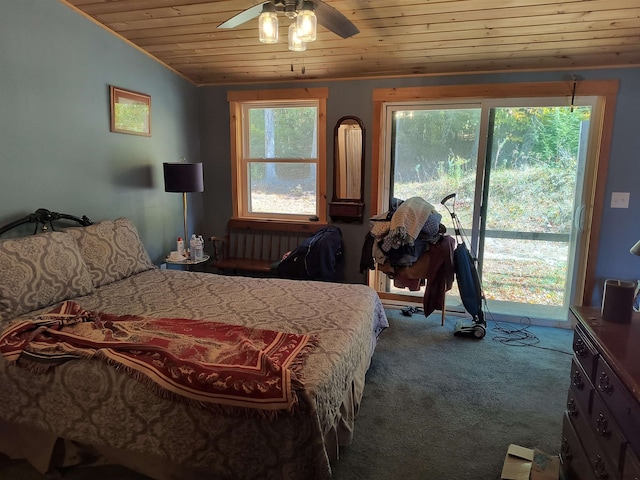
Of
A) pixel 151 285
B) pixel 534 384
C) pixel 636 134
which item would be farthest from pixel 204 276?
pixel 636 134

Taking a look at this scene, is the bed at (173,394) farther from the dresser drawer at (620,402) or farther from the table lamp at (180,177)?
the table lamp at (180,177)

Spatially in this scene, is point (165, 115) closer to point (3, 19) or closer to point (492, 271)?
point (3, 19)

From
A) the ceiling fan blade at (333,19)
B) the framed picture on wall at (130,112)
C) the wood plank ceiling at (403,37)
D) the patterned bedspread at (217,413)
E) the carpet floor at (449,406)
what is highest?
the wood plank ceiling at (403,37)

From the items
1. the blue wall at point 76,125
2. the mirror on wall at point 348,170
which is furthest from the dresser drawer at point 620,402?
the blue wall at point 76,125

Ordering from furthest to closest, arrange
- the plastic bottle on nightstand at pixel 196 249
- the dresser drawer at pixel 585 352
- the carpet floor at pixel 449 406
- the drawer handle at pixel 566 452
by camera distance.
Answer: the plastic bottle on nightstand at pixel 196 249
the carpet floor at pixel 449 406
the drawer handle at pixel 566 452
the dresser drawer at pixel 585 352

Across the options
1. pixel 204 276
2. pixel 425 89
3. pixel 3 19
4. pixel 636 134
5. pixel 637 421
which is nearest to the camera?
pixel 637 421

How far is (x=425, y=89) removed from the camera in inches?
152

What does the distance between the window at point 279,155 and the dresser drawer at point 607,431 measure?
125 inches

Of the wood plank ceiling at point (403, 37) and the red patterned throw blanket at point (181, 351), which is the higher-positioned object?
the wood plank ceiling at point (403, 37)

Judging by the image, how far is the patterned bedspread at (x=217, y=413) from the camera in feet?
5.24

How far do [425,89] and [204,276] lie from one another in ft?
8.35

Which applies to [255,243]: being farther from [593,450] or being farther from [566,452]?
[593,450]

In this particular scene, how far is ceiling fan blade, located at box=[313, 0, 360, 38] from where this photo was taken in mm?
2266

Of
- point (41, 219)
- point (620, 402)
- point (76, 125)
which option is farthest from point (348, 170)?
point (620, 402)
